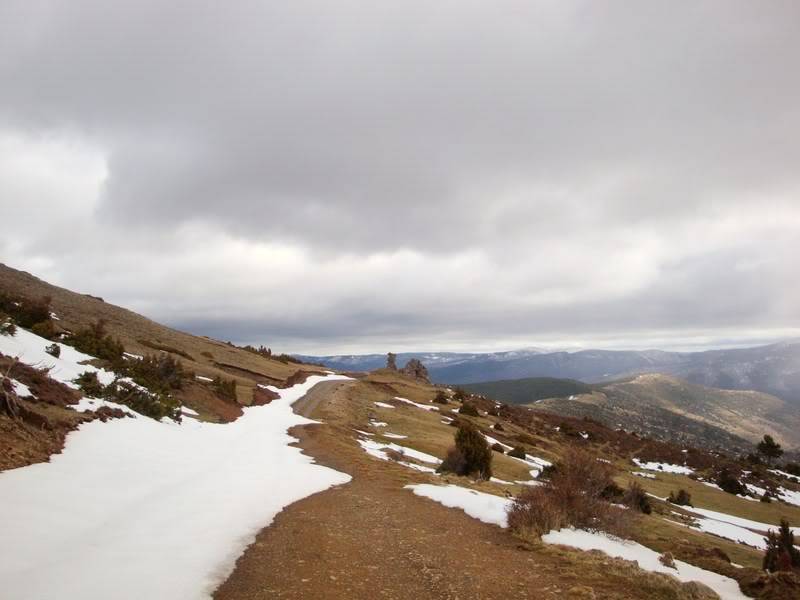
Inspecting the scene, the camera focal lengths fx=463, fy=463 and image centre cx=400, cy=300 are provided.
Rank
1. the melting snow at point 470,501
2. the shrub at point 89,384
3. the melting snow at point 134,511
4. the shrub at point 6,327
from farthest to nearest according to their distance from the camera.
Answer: the shrub at point 6,327 < the shrub at point 89,384 < the melting snow at point 470,501 < the melting snow at point 134,511

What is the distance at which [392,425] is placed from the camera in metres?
38.6

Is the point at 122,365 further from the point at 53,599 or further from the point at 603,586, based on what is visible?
the point at 603,586

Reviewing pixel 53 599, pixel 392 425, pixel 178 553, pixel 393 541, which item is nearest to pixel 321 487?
pixel 393 541

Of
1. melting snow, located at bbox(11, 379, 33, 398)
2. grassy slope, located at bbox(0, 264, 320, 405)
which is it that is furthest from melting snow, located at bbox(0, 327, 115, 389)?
grassy slope, located at bbox(0, 264, 320, 405)

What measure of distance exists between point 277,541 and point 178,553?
6.24 ft

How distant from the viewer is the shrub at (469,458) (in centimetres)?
2141

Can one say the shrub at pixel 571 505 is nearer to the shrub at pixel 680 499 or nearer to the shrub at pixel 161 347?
the shrub at pixel 680 499

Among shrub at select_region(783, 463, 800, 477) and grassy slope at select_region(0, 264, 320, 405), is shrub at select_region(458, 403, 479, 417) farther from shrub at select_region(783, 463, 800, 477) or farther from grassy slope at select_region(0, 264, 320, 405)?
shrub at select_region(783, 463, 800, 477)

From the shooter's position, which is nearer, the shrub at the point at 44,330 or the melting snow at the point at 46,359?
the melting snow at the point at 46,359

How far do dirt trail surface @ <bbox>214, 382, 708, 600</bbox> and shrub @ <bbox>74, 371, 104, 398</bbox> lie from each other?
38.7 feet

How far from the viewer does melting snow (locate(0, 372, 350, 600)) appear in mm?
6672

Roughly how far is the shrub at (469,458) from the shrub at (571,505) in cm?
932

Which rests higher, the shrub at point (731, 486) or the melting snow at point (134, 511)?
the melting snow at point (134, 511)

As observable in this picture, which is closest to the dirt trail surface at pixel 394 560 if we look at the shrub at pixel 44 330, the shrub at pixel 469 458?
the shrub at pixel 469 458
